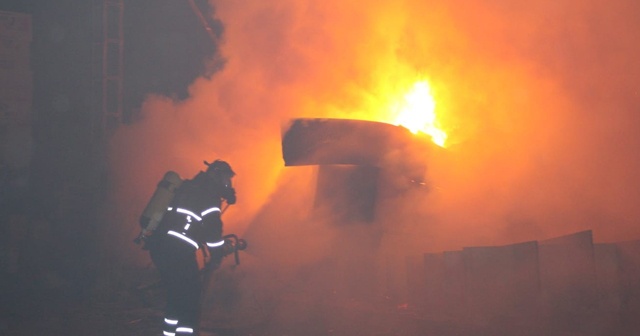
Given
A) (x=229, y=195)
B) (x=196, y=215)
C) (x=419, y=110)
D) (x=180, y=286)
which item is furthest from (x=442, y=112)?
(x=180, y=286)

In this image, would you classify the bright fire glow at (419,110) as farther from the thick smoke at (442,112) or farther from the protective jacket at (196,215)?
the protective jacket at (196,215)

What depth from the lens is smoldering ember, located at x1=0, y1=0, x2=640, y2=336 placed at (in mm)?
6539

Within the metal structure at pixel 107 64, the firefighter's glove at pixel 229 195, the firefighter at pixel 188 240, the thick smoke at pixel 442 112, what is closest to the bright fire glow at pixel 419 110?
the thick smoke at pixel 442 112

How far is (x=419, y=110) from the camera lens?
1154cm

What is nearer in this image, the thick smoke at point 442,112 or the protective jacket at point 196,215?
the protective jacket at point 196,215

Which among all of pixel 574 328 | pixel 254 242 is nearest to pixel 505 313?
pixel 574 328

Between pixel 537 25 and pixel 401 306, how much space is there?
16.8 feet

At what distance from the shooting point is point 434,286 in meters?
8.01

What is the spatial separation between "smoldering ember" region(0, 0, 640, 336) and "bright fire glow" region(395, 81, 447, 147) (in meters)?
0.04

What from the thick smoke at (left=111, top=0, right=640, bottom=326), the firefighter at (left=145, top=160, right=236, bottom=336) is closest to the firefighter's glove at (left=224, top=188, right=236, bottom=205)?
the firefighter at (left=145, top=160, right=236, bottom=336)

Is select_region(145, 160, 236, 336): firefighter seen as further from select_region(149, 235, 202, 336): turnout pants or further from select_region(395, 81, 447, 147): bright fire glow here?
select_region(395, 81, 447, 147): bright fire glow

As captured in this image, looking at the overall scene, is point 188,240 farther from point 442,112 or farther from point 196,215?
point 442,112

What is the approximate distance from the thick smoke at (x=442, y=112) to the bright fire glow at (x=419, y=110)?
159 mm

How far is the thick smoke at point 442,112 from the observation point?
9.31 m
